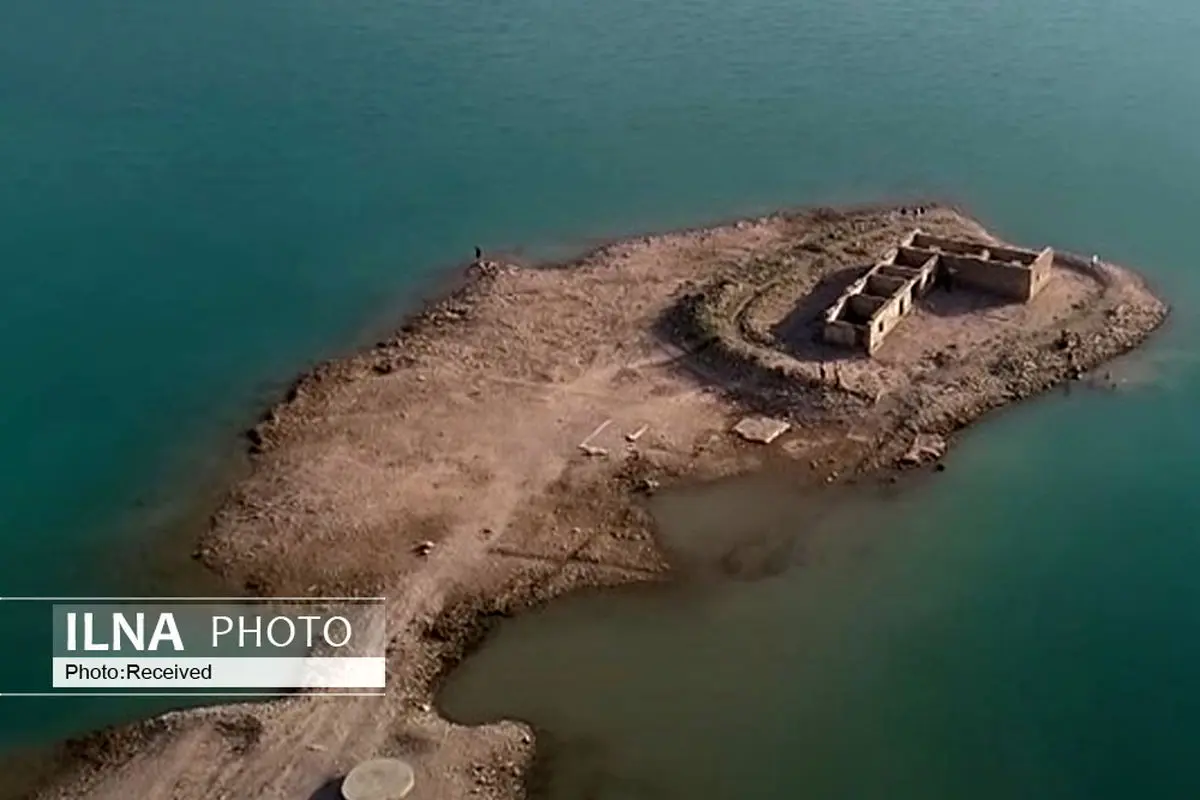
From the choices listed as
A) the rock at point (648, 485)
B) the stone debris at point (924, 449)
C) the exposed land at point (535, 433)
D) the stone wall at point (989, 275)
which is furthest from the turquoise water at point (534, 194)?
the rock at point (648, 485)

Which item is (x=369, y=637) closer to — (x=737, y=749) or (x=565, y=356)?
(x=737, y=749)

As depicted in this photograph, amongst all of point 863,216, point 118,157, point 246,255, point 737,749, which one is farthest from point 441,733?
point 118,157

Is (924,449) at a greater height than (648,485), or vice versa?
(924,449)

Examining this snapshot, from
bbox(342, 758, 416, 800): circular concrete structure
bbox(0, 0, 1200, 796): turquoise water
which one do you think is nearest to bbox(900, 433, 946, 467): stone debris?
bbox(0, 0, 1200, 796): turquoise water

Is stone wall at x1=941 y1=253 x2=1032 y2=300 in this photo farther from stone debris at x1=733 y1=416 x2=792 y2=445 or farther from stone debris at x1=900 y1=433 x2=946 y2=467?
stone debris at x1=733 y1=416 x2=792 y2=445

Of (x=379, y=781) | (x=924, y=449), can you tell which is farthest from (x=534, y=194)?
(x=379, y=781)

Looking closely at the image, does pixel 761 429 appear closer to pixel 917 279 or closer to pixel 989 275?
pixel 917 279
